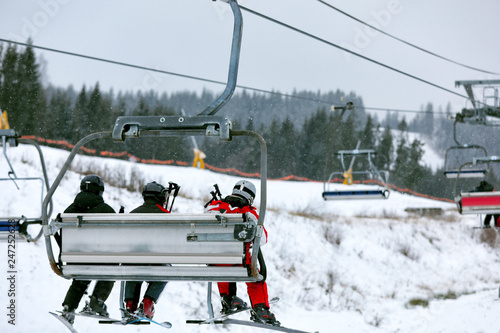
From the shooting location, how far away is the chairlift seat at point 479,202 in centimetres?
979

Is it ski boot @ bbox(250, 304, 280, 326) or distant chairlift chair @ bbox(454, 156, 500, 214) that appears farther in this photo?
distant chairlift chair @ bbox(454, 156, 500, 214)

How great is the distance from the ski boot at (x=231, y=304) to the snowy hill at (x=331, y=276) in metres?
4.79

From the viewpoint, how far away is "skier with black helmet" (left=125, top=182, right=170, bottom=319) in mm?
5121

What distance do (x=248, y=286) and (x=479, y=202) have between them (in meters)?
6.28

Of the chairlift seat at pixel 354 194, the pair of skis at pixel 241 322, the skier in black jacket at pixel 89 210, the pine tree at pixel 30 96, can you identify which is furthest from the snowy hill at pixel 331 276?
the pine tree at pixel 30 96

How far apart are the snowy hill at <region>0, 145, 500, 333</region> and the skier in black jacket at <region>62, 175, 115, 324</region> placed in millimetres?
3954

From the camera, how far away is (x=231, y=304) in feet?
17.6

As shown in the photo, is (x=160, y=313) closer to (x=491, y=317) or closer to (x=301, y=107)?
(x=491, y=317)

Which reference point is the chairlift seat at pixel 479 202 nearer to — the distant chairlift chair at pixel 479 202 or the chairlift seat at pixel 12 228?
the distant chairlift chair at pixel 479 202

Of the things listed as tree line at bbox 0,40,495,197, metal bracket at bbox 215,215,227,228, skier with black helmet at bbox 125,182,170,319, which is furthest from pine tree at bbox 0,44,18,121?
metal bracket at bbox 215,215,227,228

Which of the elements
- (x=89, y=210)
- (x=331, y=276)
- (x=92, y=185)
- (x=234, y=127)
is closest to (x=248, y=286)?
(x=89, y=210)

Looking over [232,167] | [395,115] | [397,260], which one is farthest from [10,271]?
[395,115]

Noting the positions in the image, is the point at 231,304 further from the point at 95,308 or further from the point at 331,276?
the point at 331,276

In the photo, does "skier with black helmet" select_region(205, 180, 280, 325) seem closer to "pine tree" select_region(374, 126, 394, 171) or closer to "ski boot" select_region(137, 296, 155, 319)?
"ski boot" select_region(137, 296, 155, 319)
